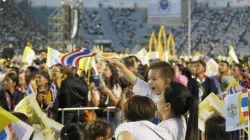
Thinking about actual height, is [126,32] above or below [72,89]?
below

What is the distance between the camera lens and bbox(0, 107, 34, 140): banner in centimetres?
429

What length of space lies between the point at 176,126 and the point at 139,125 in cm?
35

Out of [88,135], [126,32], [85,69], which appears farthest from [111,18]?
[88,135]

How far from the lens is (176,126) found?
203 inches

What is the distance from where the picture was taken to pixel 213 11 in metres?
62.5

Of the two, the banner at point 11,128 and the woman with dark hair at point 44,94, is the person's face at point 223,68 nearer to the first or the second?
the woman with dark hair at point 44,94

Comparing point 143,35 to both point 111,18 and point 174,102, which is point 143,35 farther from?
point 174,102

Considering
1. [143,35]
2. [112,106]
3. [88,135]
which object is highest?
[88,135]

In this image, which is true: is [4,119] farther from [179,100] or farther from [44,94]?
[44,94]

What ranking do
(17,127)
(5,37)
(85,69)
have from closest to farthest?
1. (17,127)
2. (85,69)
3. (5,37)

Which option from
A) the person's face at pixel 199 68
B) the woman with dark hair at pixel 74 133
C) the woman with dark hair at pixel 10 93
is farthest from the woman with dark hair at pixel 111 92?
the woman with dark hair at pixel 74 133

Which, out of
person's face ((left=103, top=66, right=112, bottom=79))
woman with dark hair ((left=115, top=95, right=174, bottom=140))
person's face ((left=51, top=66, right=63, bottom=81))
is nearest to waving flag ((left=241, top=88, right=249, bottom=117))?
woman with dark hair ((left=115, top=95, right=174, bottom=140))

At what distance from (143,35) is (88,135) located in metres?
57.6

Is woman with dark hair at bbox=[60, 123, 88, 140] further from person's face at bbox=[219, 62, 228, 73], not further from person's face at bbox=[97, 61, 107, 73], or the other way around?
person's face at bbox=[219, 62, 228, 73]
